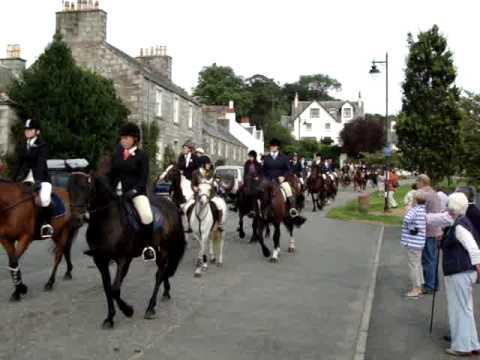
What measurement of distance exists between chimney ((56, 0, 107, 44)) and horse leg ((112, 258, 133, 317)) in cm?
2844

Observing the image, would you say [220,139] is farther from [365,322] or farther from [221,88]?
[365,322]

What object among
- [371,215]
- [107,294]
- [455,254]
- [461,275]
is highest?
[455,254]

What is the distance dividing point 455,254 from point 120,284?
4.34m

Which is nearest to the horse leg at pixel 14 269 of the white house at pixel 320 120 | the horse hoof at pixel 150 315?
the horse hoof at pixel 150 315

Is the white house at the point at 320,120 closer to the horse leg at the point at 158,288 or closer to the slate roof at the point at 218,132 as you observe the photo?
the slate roof at the point at 218,132

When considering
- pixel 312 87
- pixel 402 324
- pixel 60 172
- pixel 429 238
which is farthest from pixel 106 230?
pixel 312 87

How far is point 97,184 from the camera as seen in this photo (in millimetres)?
7223

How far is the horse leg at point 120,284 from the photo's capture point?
718 cm

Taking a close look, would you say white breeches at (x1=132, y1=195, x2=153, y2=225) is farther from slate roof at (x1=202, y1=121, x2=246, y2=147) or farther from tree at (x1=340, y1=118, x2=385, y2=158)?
tree at (x1=340, y1=118, x2=385, y2=158)

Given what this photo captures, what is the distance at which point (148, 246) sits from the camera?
25.8 ft

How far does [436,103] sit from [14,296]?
19.2m

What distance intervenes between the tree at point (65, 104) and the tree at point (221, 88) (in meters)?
50.8

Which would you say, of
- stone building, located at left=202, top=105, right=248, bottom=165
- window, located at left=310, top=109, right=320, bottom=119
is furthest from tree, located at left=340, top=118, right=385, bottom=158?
window, located at left=310, top=109, right=320, bottom=119

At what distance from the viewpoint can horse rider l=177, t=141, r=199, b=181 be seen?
46.2ft
